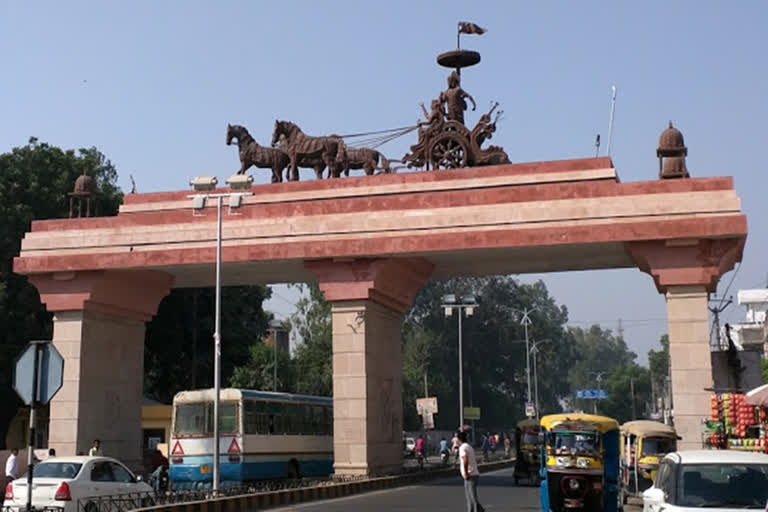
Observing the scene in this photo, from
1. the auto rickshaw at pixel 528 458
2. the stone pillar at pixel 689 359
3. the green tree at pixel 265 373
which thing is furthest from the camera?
the green tree at pixel 265 373

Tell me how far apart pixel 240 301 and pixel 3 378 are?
1172 cm

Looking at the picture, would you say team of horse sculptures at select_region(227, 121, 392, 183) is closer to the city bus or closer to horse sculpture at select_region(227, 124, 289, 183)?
horse sculpture at select_region(227, 124, 289, 183)

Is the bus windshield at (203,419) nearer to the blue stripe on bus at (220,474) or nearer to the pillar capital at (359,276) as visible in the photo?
the blue stripe on bus at (220,474)

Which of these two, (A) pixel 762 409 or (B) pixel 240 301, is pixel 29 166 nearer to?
(B) pixel 240 301

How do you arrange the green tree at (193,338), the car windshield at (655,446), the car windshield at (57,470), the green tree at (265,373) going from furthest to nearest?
1. the green tree at (265,373)
2. the green tree at (193,338)
3. the car windshield at (655,446)
4. the car windshield at (57,470)

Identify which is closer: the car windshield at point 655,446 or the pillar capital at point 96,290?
the car windshield at point 655,446

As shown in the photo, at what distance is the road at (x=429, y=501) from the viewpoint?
18.8m

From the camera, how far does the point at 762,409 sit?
64.1ft

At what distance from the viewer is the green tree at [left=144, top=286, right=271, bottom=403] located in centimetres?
3906

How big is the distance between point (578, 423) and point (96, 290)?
54.8 ft

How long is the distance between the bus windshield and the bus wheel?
384 centimetres

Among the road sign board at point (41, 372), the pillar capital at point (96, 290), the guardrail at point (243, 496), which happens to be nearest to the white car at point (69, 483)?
the guardrail at point (243, 496)

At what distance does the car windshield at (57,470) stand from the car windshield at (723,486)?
10.6 m

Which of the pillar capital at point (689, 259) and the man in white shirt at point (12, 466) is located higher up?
the pillar capital at point (689, 259)
